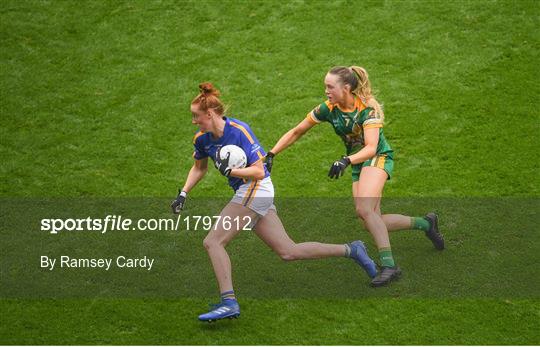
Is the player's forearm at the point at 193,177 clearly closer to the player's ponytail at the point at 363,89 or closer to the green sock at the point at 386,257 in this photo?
the player's ponytail at the point at 363,89

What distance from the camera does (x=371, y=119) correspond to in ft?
27.0

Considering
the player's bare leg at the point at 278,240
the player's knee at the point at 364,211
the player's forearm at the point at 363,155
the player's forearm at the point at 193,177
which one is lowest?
the player's bare leg at the point at 278,240

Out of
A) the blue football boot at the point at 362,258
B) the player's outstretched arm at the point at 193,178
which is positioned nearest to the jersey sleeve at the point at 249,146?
the player's outstretched arm at the point at 193,178

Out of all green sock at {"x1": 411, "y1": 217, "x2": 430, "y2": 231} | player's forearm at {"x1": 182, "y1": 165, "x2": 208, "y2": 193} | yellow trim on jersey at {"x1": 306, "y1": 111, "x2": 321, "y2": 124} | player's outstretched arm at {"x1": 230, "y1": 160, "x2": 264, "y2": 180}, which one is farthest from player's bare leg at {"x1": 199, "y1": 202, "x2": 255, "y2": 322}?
green sock at {"x1": 411, "y1": 217, "x2": 430, "y2": 231}

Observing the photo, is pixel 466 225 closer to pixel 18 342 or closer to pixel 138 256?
pixel 138 256

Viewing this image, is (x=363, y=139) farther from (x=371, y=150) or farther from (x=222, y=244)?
(x=222, y=244)

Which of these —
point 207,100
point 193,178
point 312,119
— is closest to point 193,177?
point 193,178

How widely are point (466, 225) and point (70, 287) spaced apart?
14.1ft

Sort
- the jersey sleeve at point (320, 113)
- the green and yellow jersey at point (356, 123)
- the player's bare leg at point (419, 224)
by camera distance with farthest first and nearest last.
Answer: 1. the player's bare leg at point (419, 224)
2. the jersey sleeve at point (320, 113)
3. the green and yellow jersey at point (356, 123)

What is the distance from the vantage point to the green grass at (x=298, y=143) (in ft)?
26.3

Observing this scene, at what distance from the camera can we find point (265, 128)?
1134cm

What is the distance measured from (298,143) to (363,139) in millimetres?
2811

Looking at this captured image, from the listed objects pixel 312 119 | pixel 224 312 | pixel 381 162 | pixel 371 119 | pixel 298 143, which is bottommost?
pixel 224 312

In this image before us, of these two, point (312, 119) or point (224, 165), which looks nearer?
point (224, 165)
